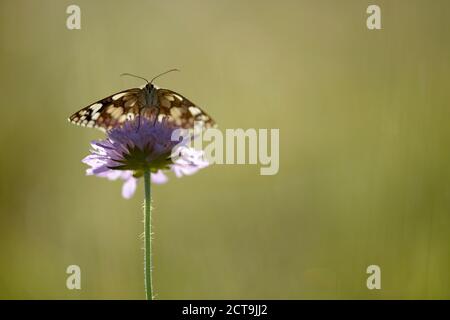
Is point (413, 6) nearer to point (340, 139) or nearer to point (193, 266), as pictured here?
point (340, 139)

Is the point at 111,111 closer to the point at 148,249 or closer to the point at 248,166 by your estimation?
the point at 148,249

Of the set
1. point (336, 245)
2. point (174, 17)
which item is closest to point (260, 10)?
point (174, 17)

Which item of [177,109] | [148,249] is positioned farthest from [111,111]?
[148,249]

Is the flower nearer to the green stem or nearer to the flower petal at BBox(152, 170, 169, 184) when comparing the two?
the flower petal at BBox(152, 170, 169, 184)

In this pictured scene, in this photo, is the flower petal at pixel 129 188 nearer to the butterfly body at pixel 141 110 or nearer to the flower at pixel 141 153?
the flower at pixel 141 153

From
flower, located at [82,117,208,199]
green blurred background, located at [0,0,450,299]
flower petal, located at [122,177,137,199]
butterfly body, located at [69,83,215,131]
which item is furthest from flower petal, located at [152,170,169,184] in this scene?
green blurred background, located at [0,0,450,299]

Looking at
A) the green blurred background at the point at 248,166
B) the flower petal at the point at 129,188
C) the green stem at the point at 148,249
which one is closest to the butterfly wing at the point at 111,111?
the flower petal at the point at 129,188

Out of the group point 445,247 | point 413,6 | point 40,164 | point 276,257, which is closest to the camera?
point 445,247
